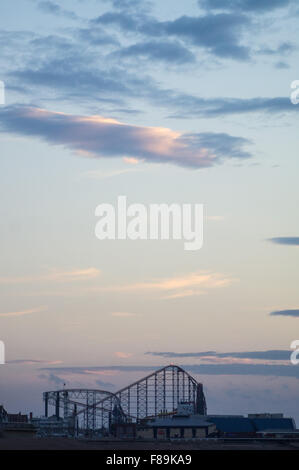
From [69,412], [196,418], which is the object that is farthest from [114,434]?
[69,412]

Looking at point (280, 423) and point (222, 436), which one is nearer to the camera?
point (222, 436)

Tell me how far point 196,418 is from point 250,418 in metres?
13.0

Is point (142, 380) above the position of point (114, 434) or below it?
above
